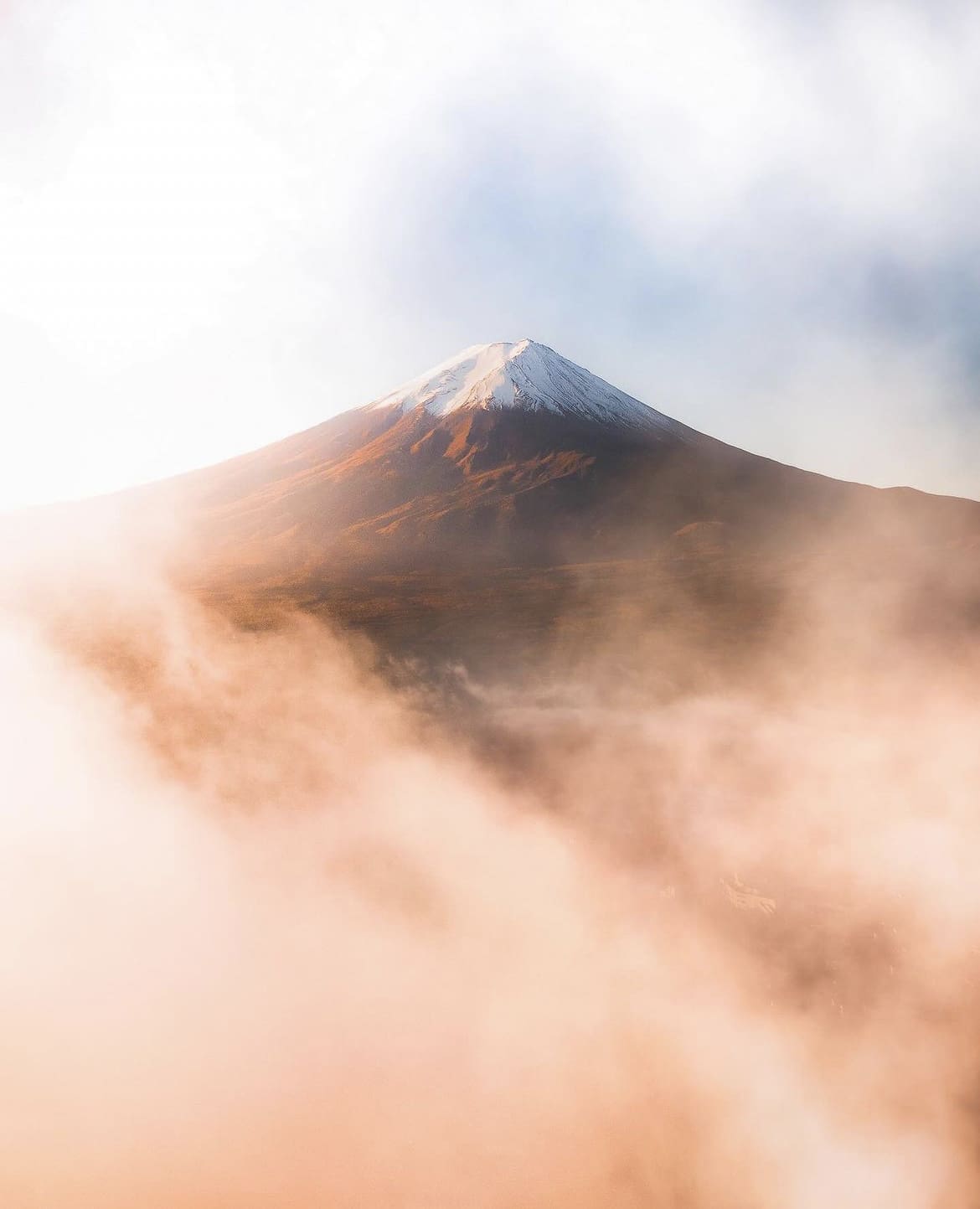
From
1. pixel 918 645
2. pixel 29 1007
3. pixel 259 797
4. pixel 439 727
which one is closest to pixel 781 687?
pixel 918 645

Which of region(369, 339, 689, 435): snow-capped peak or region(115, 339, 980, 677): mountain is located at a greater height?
region(369, 339, 689, 435): snow-capped peak

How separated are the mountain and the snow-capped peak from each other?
0.86 feet

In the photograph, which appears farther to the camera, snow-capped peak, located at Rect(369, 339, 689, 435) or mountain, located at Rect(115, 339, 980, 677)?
snow-capped peak, located at Rect(369, 339, 689, 435)

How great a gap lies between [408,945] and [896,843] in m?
10.1

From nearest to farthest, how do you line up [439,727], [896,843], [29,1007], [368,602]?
1. [29,1007]
2. [896,843]
3. [439,727]
4. [368,602]

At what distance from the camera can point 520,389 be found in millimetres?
65250

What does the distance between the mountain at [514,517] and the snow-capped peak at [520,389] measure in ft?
0.86

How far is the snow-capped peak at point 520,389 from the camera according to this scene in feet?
211

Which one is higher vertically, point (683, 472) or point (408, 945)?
point (683, 472)

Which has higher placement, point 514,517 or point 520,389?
point 520,389

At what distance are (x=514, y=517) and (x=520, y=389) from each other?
2247 cm

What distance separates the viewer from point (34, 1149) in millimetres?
8688

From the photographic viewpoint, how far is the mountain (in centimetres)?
3275

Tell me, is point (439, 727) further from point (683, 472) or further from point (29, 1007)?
point (683, 472)
